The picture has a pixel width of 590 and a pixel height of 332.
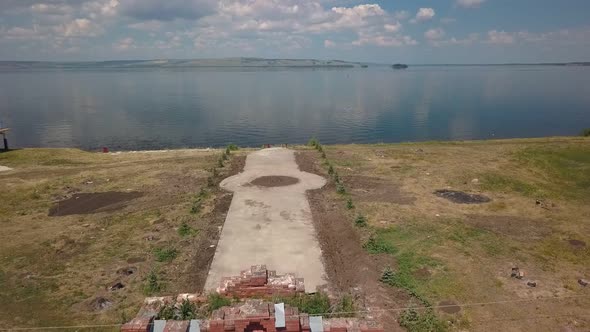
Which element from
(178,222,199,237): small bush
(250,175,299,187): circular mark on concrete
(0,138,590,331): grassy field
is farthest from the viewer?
(250,175,299,187): circular mark on concrete

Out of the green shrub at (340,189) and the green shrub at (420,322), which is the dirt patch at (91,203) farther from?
the green shrub at (420,322)

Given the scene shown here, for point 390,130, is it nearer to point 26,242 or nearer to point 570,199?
point 570,199

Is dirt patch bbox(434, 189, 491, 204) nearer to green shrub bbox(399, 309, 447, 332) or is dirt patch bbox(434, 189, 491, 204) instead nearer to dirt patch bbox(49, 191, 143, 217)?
green shrub bbox(399, 309, 447, 332)

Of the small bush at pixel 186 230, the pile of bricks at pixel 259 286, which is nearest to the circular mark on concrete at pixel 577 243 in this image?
the pile of bricks at pixel 259 286

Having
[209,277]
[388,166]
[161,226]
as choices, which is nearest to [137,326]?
[209,277]

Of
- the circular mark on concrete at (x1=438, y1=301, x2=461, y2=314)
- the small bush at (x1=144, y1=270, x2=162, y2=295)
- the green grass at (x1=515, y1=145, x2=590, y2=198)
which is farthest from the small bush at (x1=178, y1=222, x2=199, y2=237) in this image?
the green grass at (x1=515, y1=145, x2=590, y2=198)
